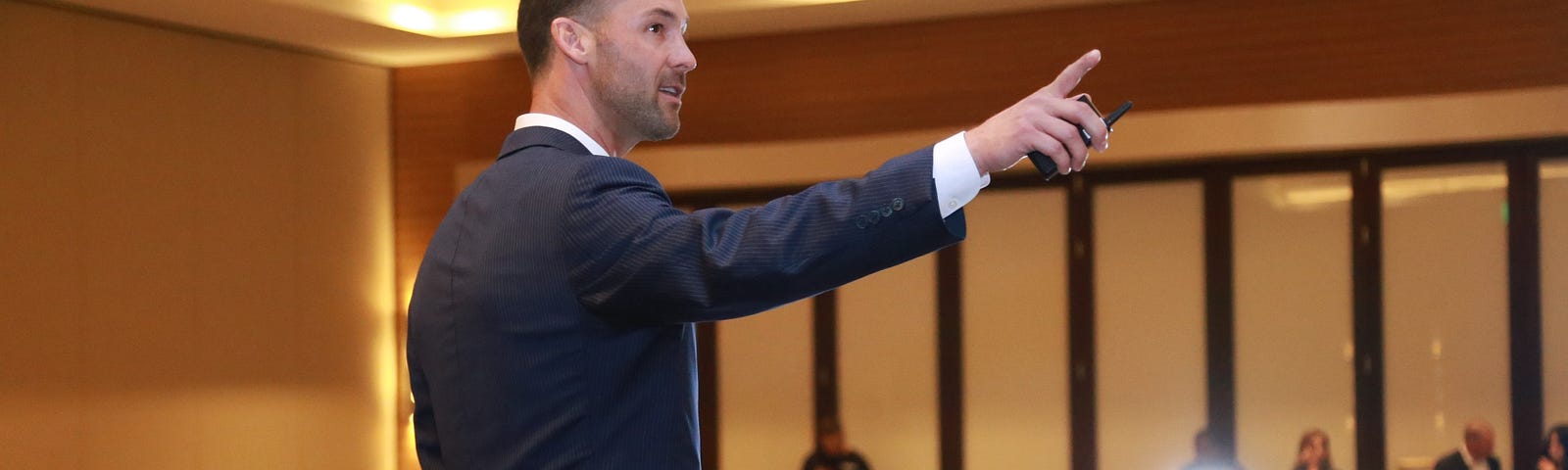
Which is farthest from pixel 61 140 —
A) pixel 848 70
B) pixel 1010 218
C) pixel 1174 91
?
pixel 1174 91

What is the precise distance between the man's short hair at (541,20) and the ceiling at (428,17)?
7.06m

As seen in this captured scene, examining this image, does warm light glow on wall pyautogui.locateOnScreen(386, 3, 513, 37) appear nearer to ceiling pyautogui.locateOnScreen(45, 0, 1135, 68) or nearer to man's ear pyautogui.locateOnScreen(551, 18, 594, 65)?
ceiling pyautogui.locateOnScreen(45, 0, 1135, 68)

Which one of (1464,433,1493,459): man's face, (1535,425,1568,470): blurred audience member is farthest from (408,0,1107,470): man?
(1464,433,1493,459): man's face

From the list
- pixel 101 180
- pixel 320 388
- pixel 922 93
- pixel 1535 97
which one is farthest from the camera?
pixel 320 388

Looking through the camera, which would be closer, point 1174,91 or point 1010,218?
point 1174,91

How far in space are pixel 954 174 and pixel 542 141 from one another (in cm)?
39

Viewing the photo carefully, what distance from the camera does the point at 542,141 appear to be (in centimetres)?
124

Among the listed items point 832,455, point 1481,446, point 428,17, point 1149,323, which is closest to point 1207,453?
point 1149,323

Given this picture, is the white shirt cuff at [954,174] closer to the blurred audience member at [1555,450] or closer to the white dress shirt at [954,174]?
the white dress shirt at [954,174]

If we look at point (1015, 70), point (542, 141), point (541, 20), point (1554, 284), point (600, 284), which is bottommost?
point (1554, 284)

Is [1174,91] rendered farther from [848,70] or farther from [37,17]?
[37,17]

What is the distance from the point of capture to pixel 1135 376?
8.66 meters

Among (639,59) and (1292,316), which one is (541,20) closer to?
(639,59)

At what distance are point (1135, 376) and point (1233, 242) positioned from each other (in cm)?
97
